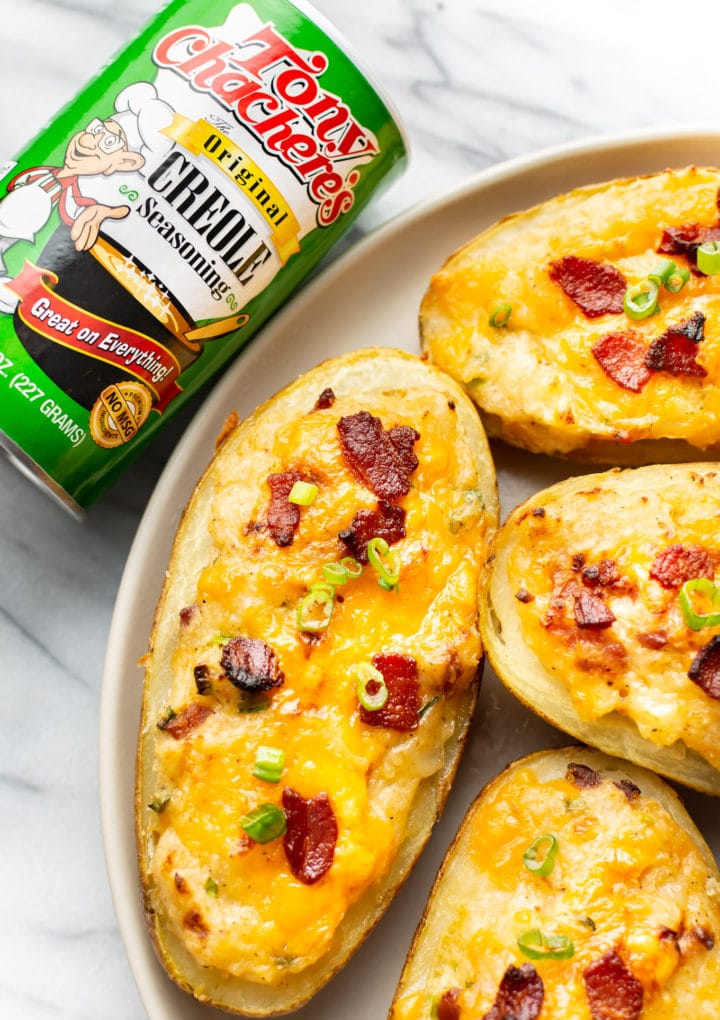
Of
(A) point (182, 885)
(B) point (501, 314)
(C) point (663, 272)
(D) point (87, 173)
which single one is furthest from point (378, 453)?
(A) point (182, 885)

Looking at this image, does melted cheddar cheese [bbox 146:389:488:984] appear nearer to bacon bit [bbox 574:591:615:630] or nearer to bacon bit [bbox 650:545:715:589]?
bacon bit [bbox 574:591:615:630]

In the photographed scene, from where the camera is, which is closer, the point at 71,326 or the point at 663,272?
the point at 71,326

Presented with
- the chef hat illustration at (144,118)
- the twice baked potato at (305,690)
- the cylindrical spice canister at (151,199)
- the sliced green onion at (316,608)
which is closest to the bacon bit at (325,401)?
the twice baked potato at (305,690)

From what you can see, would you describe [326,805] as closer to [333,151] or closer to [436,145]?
[333,151]

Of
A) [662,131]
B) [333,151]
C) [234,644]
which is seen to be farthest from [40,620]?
[662,131]

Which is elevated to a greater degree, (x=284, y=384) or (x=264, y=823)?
(x=284, y=384)

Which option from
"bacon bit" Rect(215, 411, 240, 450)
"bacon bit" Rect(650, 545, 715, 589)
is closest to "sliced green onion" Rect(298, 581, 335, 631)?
"bacon bit" Rect(215, 411, 240, 450)

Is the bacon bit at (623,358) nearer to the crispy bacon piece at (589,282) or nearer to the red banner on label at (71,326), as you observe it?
the crispy bacon piece at (589,282)

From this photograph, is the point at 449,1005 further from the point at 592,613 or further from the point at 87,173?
the point at 87,173
